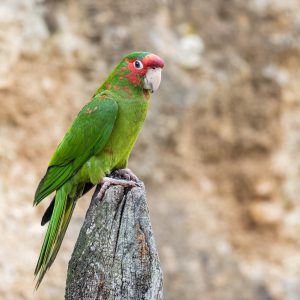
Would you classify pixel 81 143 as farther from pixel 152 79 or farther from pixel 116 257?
pixel 116 257

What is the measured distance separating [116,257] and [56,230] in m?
0.77

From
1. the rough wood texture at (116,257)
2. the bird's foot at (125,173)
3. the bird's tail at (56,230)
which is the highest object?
the bird's foot at (125,173)

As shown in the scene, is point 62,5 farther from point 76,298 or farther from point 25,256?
point 76,298

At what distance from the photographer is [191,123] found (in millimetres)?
7270

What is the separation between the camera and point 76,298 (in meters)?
2.68

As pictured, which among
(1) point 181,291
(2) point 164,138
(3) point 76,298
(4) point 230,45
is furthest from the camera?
(4) point 230,45

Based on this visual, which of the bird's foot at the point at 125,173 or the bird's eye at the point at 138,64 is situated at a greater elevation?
the bird's eye at the point at 138,64

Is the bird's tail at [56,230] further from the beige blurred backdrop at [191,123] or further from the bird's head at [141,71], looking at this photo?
the beige blurred backdrop at [191,123]

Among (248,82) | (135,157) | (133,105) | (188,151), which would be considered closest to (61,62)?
(135,157)

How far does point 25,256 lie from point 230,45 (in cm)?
349

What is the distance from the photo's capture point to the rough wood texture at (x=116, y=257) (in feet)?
8.72

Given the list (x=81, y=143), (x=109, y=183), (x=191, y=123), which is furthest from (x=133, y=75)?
(x=191, y=123)

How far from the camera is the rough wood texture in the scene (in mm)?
2658

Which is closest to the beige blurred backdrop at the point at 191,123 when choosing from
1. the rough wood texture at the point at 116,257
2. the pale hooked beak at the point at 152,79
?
the pale hooked beak at the point at 152,79
